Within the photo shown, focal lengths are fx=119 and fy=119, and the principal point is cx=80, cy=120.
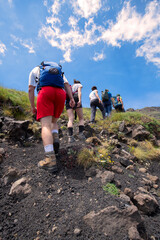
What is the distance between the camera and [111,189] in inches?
67.7

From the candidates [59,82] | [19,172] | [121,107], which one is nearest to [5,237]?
[19,172]

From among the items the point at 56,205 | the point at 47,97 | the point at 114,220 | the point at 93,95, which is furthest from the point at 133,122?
the point at 56,205

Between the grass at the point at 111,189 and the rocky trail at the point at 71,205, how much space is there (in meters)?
0.04

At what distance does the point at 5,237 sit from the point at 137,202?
1.62m

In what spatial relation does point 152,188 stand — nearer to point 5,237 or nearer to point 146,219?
point 146,219

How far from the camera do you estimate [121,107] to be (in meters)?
8.59

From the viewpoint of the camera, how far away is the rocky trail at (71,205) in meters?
1.20

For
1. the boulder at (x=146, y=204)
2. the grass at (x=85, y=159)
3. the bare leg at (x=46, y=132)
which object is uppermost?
the bare leg at (x=46, y=132)

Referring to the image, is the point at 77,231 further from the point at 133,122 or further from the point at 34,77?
the point at 133,122

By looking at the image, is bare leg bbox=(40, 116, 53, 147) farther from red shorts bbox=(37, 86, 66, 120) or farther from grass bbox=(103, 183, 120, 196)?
grass bbox=(103, 183, 120, 196)

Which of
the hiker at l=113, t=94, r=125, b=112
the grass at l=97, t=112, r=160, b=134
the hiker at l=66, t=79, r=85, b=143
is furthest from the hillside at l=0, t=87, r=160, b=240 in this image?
the hiker at l=113, t=94, r=125, b=112

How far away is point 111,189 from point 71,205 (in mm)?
611

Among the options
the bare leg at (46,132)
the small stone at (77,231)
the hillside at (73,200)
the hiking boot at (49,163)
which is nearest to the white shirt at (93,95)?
the hillside at (73,200)

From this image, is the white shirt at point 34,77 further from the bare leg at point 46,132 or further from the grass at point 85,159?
the grass at point 85,159
